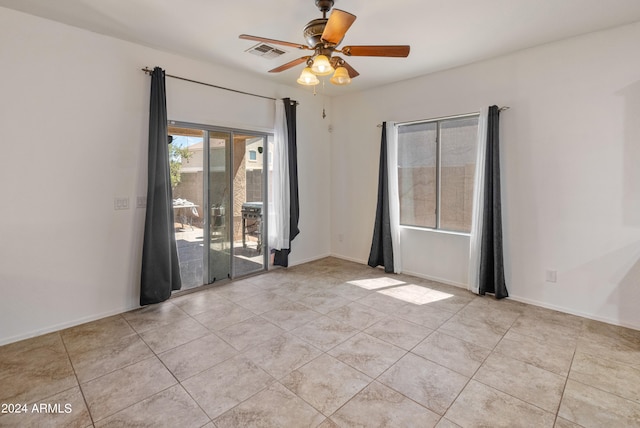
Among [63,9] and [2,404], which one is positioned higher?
[63,9]

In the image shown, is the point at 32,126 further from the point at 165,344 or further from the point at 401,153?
the point at 401,153

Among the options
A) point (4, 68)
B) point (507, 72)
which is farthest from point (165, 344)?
point (507, 72)

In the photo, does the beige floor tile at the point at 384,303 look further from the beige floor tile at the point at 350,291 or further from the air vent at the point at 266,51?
the air vent at the point at 266,51

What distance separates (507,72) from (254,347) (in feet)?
13.0

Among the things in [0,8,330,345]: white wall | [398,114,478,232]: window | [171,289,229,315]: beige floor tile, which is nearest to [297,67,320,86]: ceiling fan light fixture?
[0,8,330,345]: white wall

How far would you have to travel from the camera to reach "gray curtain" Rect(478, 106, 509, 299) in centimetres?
362

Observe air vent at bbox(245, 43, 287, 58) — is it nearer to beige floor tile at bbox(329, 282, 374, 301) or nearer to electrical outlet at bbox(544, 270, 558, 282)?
beige floor tile at bbox(329, 282, 374, 301)

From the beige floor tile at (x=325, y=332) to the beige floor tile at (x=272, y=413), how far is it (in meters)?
0.67

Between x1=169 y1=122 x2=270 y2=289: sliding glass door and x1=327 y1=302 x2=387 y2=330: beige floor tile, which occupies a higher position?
x1=169 y1=122 x2=270 y2=289: sliding glass door

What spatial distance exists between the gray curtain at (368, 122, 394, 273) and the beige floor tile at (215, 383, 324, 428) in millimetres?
2898

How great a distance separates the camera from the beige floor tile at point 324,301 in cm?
350

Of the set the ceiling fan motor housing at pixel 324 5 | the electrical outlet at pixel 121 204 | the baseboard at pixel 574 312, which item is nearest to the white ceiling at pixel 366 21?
the ceiling fan motor housing at pixel 324 5

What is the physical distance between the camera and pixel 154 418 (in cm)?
190

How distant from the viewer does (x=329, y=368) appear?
7.88 feet
